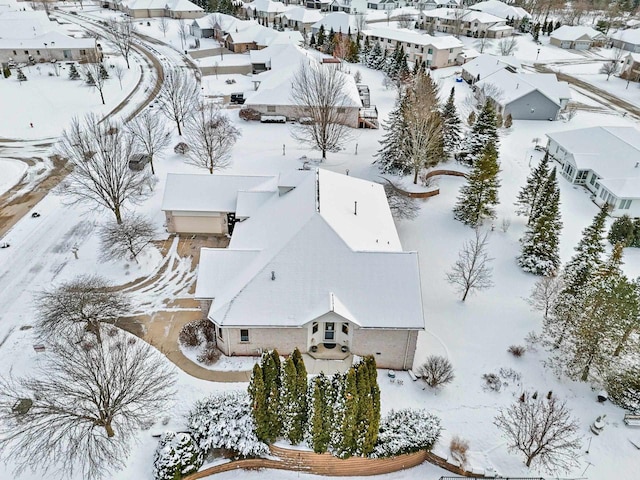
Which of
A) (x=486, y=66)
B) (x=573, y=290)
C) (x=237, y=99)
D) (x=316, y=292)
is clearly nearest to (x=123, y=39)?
(x=237, y=99)

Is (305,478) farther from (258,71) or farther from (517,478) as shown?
(258,71)

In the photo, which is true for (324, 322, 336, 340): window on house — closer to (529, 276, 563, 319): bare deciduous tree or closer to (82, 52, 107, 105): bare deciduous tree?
(529, 276, 563, 319): bare deciduous tree

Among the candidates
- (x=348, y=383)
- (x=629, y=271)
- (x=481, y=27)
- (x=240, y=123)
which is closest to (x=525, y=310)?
(x=629, y=271)

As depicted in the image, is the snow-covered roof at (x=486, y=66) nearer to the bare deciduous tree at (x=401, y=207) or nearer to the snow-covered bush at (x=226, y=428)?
the bare deciduous tree at (x=401, y=207)

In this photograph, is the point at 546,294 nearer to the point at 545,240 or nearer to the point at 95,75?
the point at 545,240

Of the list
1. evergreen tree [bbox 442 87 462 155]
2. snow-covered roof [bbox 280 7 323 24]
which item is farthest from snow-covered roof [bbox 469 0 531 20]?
evergreen tree [bbox 442 87 462 155]

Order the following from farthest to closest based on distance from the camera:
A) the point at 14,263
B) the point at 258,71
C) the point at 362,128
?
the point at 258,71
the point at 362,128
the point at 14,263

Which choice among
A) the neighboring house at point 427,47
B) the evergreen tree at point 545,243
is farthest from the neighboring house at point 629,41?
the evergreen tree at point 545,243
